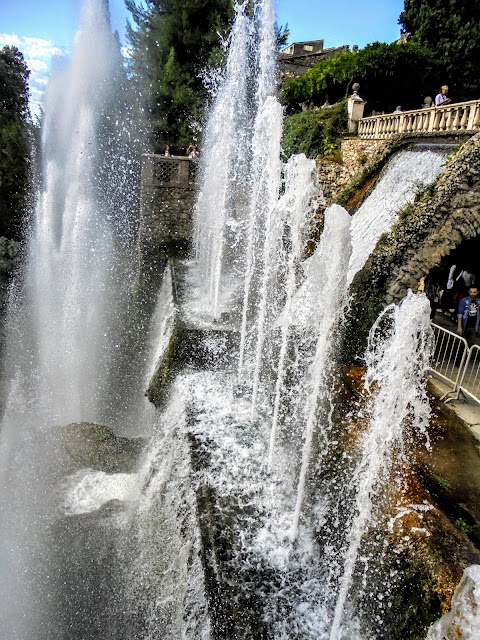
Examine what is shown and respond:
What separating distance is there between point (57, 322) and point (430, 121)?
1016cm

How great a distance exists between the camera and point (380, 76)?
50.2ft

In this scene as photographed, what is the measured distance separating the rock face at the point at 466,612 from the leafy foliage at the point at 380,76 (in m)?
15.6

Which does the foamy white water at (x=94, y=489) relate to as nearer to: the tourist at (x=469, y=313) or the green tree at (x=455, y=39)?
the tourist at (x=469, y=313)

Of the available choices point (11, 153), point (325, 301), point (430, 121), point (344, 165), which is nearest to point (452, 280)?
point (430, 121)

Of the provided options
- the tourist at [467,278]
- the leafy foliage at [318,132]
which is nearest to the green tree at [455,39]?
the leafy foliage at [318,132]

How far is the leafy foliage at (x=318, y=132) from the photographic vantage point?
13.7 m

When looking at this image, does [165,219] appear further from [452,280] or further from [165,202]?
[452,280]

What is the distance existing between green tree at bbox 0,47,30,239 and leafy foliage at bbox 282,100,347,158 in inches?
487

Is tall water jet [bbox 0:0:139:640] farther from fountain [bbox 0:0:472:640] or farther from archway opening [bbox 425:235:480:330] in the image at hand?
archway opening [bbox 425:235:480:330]

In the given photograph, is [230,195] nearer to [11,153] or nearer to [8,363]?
[8,363]

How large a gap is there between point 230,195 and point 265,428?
8181 millimetres

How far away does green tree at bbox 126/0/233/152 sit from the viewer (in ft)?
54.6

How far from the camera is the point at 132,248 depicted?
15734 millimetres

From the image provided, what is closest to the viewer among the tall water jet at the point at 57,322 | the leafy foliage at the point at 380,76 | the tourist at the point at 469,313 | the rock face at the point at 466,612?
the rock face at the point at 466,612
